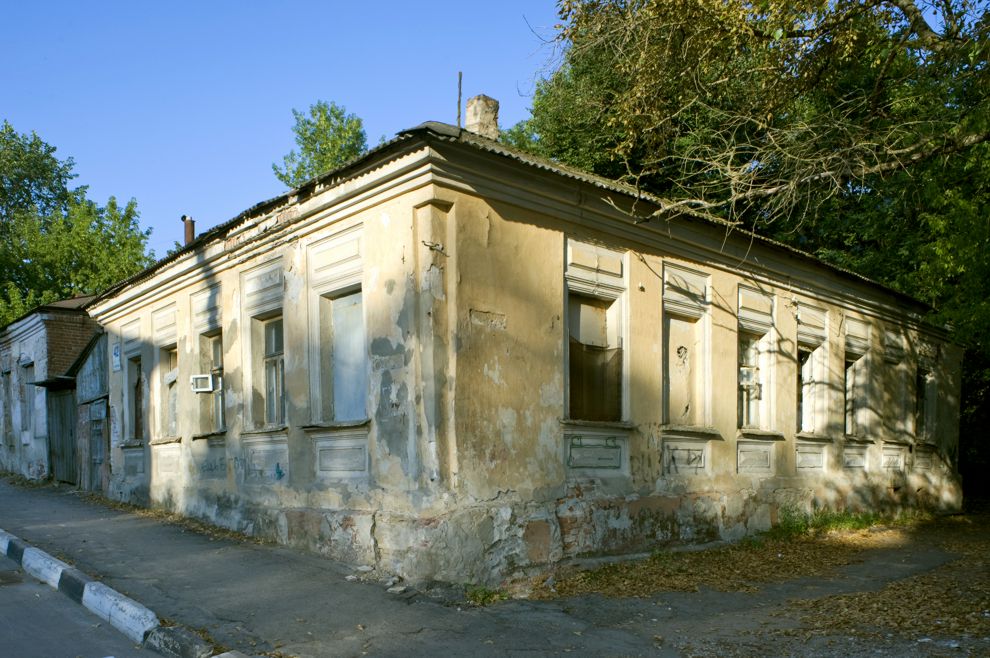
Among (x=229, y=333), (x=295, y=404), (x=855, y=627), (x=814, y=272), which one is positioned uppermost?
(x=814, y=272)

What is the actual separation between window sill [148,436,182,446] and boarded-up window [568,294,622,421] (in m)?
6.51

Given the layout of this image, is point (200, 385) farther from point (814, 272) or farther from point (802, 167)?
point (814, 272)

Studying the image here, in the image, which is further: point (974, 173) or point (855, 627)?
point (974, 173)

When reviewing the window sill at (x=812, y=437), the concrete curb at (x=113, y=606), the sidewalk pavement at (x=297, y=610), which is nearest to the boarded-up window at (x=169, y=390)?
the sidewalk pavement at (x=297, y=610)

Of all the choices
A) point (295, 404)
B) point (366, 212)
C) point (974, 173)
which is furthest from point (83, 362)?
point (974, 173)

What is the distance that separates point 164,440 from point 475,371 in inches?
277

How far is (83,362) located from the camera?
16.5 m

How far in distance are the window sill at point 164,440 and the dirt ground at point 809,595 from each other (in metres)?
6.92

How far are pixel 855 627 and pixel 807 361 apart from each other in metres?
7.99

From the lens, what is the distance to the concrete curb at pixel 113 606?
18.7 ft

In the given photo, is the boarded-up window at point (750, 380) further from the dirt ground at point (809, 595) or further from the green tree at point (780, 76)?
the green tree at point (780, 76)

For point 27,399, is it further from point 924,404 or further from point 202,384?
point 924,404

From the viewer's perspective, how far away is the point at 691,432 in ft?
35.5

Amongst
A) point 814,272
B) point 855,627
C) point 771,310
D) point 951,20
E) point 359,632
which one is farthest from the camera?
point 814,272
